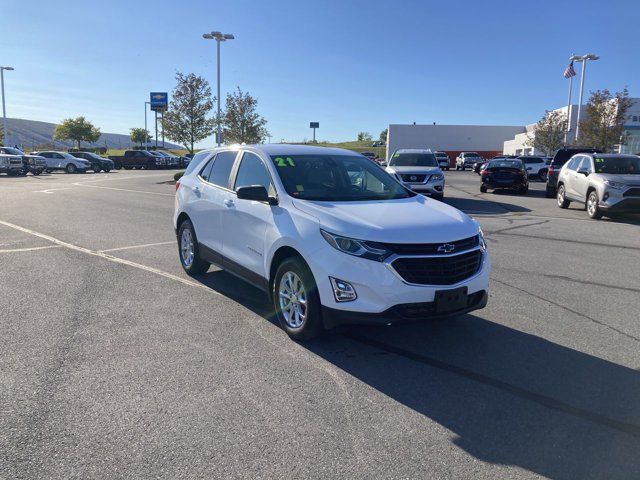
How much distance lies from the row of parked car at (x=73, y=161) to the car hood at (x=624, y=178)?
3435 centimetres

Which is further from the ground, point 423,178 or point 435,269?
point 423,178

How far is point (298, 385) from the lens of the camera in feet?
12.4

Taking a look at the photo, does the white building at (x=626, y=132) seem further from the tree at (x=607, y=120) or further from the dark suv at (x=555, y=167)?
the dark suv at (x=555, y=167)

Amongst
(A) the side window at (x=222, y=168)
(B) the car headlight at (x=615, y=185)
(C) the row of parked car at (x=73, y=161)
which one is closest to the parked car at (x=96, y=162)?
(C) the row of parked car at (x=73, y=161)

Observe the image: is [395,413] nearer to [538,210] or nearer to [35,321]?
[35,321]

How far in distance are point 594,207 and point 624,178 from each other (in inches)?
37.8

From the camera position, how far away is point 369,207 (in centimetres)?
469

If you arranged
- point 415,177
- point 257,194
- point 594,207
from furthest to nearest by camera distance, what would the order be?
point 415,177, point 594,207, point 257,194

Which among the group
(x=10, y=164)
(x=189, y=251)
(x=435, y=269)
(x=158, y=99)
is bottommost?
(x=189, y=251)

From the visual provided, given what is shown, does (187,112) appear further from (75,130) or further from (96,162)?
(75,130)

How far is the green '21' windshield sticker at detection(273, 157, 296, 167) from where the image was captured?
209 inches

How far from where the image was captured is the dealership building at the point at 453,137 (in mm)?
69000

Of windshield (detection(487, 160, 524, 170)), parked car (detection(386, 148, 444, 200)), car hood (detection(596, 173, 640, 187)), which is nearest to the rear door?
parked car (detection(386, 148, 444, 200))

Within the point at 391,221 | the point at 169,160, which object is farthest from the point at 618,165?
the point at 169,160
